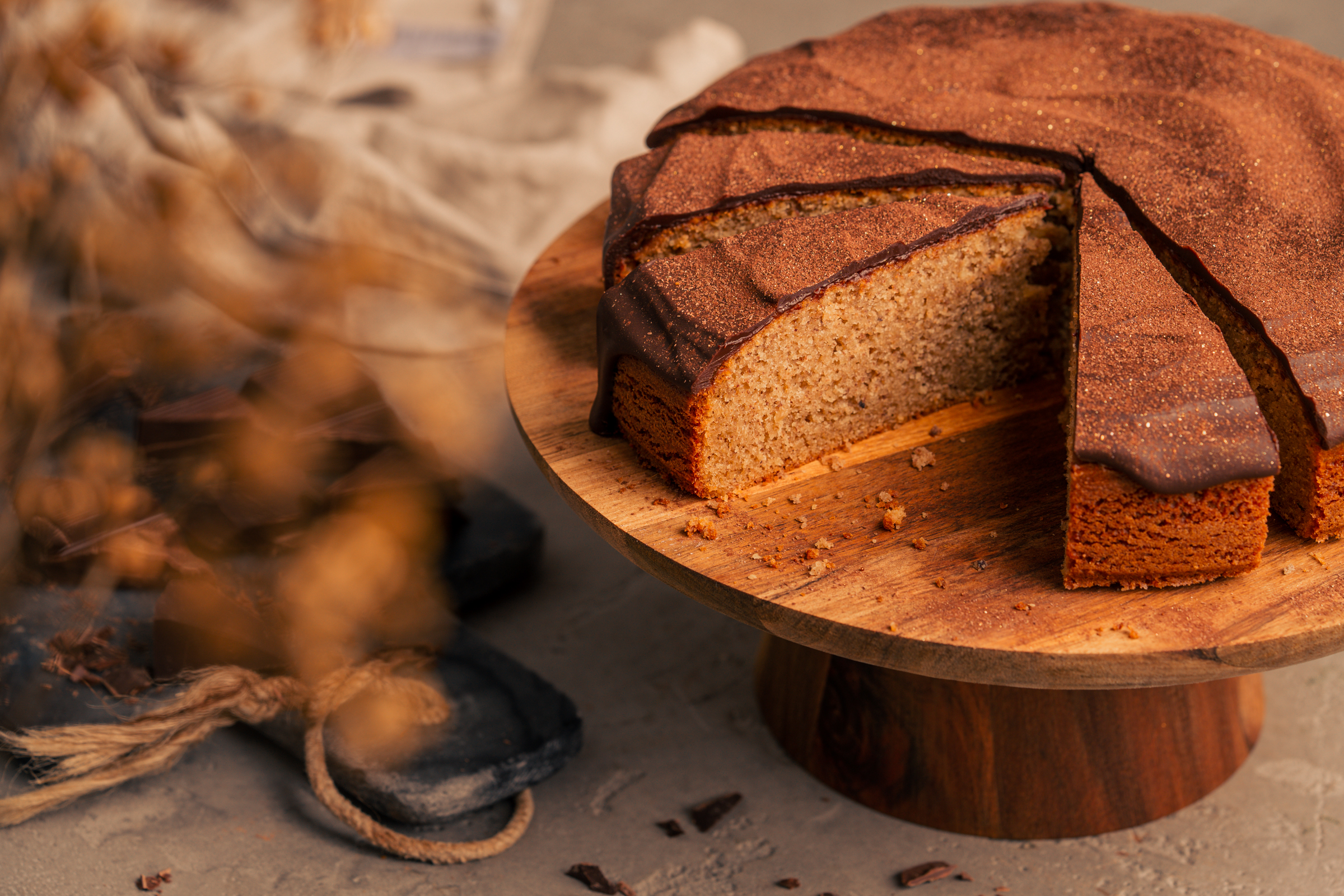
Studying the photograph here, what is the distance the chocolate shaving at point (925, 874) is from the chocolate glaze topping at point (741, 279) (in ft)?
4.17

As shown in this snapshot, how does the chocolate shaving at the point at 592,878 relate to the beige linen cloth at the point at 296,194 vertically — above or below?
below

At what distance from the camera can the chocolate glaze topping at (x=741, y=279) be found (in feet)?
8.97

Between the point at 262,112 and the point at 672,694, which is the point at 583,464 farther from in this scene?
the point at 262,112

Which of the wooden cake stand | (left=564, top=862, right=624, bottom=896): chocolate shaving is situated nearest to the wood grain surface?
the wooden cake stand

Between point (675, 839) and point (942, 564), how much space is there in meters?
1.12

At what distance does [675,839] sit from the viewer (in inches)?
127

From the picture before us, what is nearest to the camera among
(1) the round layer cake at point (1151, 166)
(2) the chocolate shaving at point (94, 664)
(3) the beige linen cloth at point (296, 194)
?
(1) the round layer cake at point (1151, 166)

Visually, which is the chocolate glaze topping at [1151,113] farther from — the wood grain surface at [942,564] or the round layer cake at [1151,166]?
the wood grain surface at [942,564]

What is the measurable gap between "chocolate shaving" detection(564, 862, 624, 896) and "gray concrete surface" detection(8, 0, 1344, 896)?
34 millimetres

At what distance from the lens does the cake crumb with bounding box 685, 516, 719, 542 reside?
2648mm

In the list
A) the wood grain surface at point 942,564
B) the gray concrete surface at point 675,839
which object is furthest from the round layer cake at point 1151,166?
the gray concrete surface at point 675,839

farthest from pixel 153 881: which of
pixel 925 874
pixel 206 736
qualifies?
pixel 925 874

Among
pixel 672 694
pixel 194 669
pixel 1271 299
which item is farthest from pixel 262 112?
pixel 1271 299

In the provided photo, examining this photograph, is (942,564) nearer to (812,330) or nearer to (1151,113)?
(812,330)
